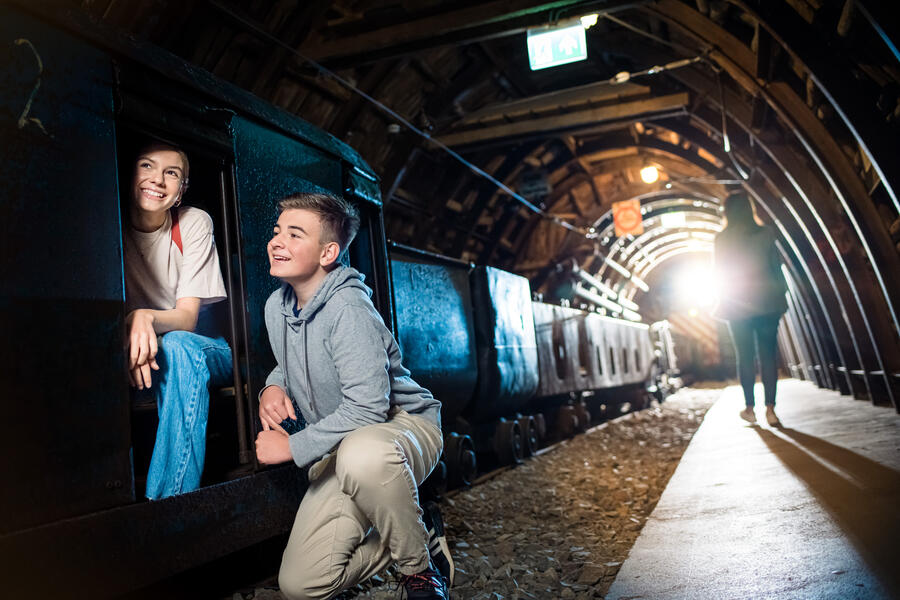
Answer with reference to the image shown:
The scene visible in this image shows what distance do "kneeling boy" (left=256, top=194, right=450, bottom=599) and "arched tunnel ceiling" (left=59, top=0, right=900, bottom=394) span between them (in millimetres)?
1315

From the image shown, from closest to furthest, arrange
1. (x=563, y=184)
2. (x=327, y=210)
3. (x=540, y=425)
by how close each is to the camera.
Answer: (x=327, y=210) → (x=540, y=425) → (x=563, y=184)

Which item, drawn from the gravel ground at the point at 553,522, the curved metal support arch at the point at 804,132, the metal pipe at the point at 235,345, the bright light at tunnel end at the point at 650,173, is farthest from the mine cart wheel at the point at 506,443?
the bright light at tunnel end at the point at 650,173

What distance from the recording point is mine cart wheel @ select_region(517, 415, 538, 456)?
8.60 m

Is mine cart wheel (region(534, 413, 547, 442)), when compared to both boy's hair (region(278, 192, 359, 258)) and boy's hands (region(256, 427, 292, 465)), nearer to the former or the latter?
boy's hair (region(278, 192, 359, 258))

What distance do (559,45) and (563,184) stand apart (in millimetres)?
10222

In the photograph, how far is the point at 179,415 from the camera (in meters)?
2.79

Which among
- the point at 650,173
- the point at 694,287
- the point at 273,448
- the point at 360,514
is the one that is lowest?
the point at 360,514

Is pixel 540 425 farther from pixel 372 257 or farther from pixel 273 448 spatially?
pixel 273 448

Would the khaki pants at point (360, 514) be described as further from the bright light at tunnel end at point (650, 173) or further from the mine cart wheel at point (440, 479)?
the bright light at tunnel end at point (650, 173)

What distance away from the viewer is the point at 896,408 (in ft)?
21.8

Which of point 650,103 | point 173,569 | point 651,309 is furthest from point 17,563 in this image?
point 651,309

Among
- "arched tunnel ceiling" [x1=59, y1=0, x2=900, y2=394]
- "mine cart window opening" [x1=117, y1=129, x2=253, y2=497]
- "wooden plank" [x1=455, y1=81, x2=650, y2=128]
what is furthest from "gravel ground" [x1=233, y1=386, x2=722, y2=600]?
"wooden plank" [x1=455, y1=81, x2=650, y2=128]

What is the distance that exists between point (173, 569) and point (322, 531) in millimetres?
713

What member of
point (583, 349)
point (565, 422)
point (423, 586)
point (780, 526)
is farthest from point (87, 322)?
point (583, 349)
